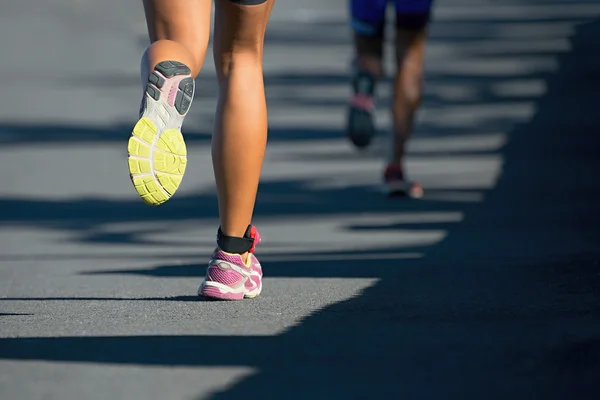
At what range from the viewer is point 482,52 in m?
17.6

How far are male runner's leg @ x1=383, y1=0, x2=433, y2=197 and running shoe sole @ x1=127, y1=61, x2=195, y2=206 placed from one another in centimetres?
352

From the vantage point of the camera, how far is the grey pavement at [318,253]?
3545 mm

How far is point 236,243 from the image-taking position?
15.1ft

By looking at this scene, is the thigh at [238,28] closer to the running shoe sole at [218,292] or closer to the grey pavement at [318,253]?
the running shoe sole at [218,292]

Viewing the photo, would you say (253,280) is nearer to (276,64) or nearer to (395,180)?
(395,180)

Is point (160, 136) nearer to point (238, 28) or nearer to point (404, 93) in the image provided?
point (238, 28)

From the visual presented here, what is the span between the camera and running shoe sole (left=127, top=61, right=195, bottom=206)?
4047 mm

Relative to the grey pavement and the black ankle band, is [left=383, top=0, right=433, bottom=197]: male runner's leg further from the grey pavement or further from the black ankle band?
the black ankle band

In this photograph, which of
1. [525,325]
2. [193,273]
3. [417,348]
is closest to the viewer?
[417,348]

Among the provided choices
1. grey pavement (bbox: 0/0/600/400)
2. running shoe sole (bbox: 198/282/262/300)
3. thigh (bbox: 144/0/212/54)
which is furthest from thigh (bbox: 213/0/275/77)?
grey pavement (bbox: 0/0/600/400)

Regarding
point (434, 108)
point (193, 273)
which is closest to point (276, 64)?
point (434, 108)

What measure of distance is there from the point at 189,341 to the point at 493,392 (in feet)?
2.93

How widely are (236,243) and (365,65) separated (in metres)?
3.38

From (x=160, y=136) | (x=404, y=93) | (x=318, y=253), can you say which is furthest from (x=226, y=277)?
(x=404, y=93)
